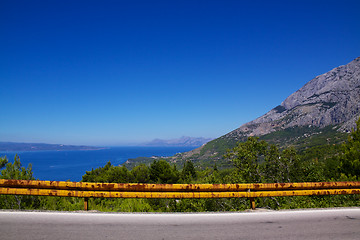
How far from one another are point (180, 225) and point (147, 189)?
1233 mm

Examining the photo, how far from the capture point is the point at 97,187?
17.2 feet

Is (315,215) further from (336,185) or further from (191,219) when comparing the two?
(191,219)

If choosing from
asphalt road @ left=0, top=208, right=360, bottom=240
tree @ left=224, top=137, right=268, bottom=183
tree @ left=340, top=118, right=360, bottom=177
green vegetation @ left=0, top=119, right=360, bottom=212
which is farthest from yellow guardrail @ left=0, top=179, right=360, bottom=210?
tree @ left=340, top=118, right=360, bottom=177

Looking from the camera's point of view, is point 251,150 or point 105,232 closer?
point 105,232

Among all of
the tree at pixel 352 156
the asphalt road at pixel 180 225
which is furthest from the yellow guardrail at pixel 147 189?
the tree at pixel 352 156

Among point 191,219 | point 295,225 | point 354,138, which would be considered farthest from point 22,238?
point 354,138

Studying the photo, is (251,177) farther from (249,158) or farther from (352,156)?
(352,156)

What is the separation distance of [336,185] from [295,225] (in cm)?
221

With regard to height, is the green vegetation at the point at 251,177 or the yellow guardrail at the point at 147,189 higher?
the yellow guardrail at the point at 147,189

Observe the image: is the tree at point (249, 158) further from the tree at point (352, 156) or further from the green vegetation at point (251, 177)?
the tree at point (352, 156)

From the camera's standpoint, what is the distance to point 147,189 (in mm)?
5387

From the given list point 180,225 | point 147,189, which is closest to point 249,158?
Answer: point 147,189

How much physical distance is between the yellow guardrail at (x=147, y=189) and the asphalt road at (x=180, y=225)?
1.44 ft

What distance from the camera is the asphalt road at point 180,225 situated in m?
4.05
